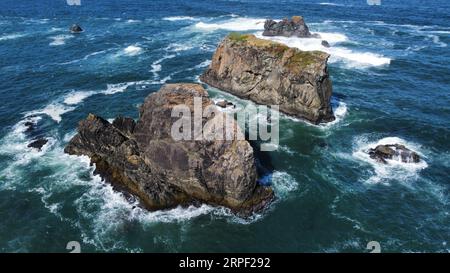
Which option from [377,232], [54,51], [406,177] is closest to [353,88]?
[406,177]

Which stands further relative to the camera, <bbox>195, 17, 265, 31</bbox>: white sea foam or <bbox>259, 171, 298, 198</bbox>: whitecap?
<bbox>195, 17, 265, 31</bbox>: white sea foam

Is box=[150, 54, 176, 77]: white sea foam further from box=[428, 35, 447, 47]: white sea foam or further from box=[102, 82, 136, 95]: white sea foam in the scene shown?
box=[428, 35, 447, 47]: white sea foam

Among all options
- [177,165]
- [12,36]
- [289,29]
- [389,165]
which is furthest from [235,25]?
[177,165]

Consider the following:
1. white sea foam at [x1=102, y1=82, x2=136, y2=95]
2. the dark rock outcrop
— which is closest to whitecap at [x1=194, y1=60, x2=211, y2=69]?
white sea foam at [x1=102, y1=82, x2=136, y2=95]

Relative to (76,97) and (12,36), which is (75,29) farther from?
(76,97)

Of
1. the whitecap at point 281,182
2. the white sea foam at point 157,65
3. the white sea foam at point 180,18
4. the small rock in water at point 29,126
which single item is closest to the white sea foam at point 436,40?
the white sea foam at point 157,65

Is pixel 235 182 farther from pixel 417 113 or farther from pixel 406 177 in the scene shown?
pixel 417 113
